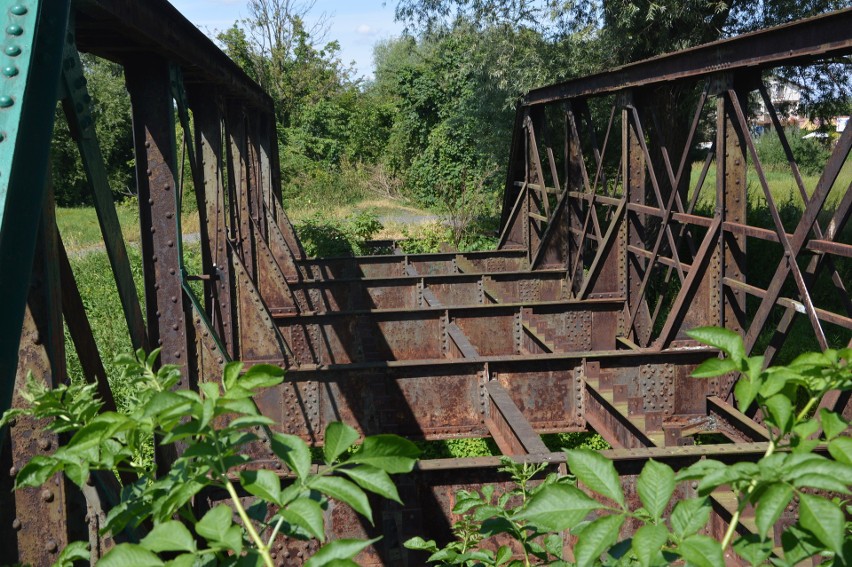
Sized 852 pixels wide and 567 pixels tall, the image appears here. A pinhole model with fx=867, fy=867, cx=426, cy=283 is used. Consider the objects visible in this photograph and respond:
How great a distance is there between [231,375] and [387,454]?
328 millimetres

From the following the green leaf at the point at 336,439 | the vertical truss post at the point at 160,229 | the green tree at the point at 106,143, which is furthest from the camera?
the green tree at the point at 106,143

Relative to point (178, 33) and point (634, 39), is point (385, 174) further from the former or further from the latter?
point (178, 33)

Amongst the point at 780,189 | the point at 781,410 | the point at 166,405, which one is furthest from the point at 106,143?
the point at 781,410

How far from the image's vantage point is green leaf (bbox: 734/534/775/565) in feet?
4.49

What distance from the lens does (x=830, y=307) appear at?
1320 cm

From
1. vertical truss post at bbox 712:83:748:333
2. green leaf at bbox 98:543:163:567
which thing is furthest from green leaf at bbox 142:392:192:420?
vertical truss post at bbox 712:83:748:333

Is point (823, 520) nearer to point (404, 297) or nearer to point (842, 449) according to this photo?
point (842, 449)

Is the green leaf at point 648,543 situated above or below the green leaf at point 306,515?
below

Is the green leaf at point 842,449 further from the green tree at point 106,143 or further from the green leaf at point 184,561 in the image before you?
the green tree at point 106,143

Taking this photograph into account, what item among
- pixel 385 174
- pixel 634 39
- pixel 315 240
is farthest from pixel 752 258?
pixel 385 174

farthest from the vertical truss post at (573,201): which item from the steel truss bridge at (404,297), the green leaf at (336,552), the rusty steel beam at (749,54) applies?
the green leaf at (336,552)

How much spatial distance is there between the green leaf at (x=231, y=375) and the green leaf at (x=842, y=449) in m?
1.01

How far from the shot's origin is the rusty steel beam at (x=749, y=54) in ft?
16.7

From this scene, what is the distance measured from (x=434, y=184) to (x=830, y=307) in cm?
1897
